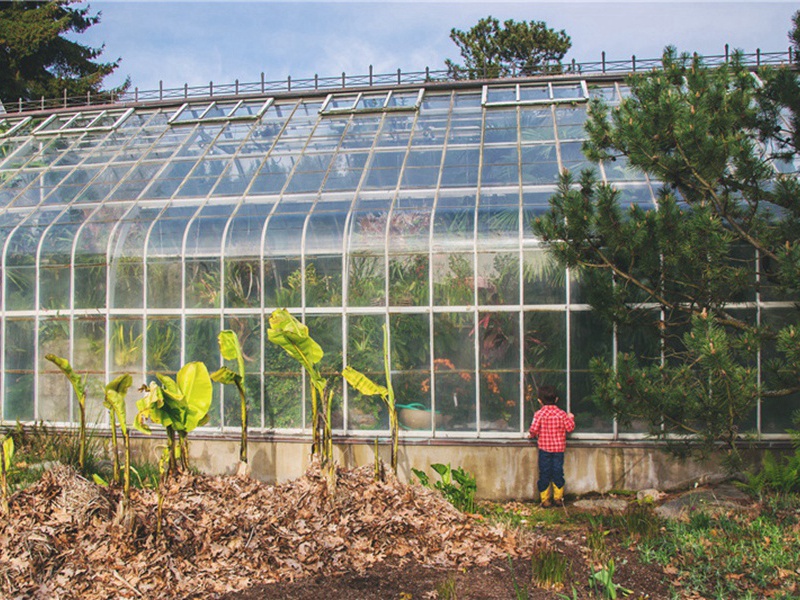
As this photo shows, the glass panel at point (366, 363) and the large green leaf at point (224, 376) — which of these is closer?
the large green leaf at point (224, 376)

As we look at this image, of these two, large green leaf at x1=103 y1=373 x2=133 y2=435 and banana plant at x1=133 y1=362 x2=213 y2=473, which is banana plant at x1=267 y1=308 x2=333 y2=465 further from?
large green leaf at x1=103 y1=373 x2=133 y2=435

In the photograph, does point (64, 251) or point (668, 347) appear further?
point (64, 251)

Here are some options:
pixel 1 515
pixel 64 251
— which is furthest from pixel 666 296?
pixel 64 251

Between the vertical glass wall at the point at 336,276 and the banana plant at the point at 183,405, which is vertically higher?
the vertical glass wall at the point at 336,276

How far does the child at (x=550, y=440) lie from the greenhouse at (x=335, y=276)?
446mm

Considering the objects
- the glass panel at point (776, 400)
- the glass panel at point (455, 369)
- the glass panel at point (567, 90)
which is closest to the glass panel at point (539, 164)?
the glass panel at point (455, 369)

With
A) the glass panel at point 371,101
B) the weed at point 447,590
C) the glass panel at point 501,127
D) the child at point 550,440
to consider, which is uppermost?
the glass panel at point 371,101

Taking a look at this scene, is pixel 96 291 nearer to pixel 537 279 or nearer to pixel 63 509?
pixel 63 509

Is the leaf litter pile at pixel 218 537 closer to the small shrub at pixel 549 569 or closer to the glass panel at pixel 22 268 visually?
the small shrub at pixel 549 569

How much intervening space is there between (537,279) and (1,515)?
6.57 m

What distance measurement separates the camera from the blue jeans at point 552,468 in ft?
30.6

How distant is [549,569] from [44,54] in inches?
1004

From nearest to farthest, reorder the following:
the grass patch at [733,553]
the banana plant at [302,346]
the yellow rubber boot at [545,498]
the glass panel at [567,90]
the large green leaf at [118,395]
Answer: the grass patch at [733,553], the large green leaf at [118,395], the banana plant at [302,346], the yellow rubber boot at [545,498], the glass panel at [567,90]

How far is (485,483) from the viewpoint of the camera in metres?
9.84
